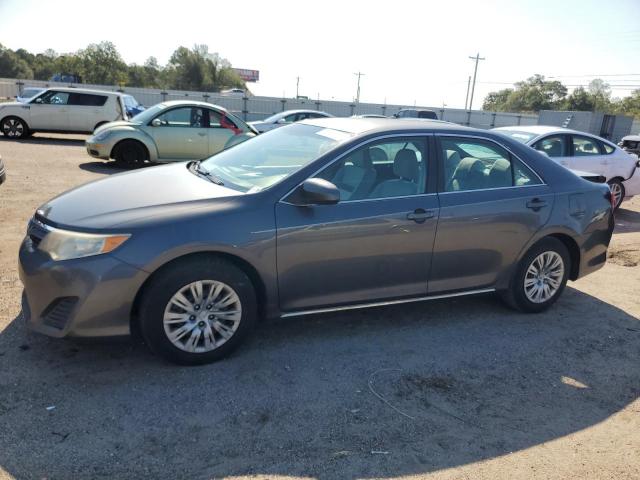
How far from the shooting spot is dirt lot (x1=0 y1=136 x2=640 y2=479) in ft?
9.21

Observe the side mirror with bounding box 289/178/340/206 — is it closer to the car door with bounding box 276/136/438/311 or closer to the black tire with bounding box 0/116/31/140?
the car door with bounding box 276/136/438/311

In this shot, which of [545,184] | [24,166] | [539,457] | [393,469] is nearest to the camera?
[393,469]

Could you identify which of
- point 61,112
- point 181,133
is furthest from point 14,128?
point 181,133

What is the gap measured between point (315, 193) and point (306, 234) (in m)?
0.31

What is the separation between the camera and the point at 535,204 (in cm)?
471

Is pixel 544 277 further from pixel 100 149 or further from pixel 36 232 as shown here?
pixel 100 149

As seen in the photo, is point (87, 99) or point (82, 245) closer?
point (82, 245)

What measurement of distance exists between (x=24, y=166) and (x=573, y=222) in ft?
34.9

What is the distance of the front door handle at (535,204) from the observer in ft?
15.4

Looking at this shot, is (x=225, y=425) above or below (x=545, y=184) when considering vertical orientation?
below

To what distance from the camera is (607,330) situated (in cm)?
487

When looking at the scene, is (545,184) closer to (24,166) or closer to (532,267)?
(532,267)

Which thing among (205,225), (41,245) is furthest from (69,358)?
(205,225)

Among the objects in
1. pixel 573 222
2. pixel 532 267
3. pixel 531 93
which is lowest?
pixel 532 267
